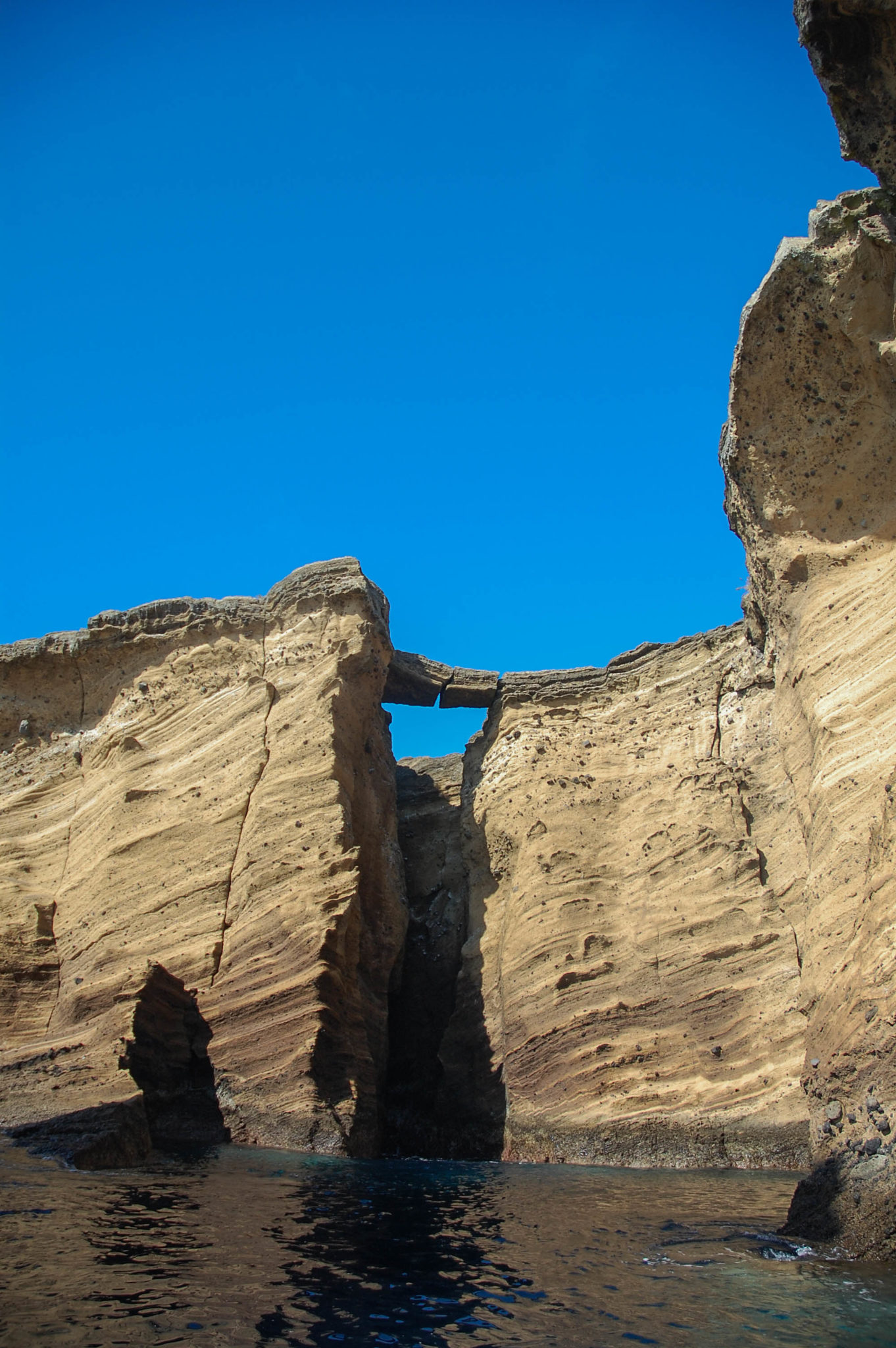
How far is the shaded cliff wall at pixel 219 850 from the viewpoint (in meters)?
12.4

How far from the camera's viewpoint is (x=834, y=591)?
1024 cm

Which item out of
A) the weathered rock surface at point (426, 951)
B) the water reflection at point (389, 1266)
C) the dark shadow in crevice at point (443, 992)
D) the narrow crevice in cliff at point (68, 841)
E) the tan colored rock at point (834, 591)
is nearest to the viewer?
the water reflection at point (389, 1266)

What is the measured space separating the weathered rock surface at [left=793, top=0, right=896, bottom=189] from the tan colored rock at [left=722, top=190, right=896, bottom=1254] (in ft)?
2.44

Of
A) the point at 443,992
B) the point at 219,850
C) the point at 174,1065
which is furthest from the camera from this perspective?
the point at 443,992

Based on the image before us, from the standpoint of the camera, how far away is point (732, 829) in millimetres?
13859

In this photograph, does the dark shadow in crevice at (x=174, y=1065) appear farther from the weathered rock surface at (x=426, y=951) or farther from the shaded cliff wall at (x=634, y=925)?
the shaded cliff wall at (x=634, y=925)

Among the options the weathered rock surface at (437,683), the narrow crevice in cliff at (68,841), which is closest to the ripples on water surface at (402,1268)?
the narrow crevice in cliff at (68,841)

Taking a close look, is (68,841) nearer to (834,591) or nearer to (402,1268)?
(402,1268)

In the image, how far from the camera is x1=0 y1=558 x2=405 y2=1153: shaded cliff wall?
1243 centimetres

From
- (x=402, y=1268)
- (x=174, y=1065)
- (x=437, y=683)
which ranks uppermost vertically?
(x=437, y=683)

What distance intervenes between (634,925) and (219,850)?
5784 mm

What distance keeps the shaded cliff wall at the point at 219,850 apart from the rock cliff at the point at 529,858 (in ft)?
0.18

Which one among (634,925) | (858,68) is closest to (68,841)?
(634,925)

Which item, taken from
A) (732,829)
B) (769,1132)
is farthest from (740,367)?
(769,1132)
